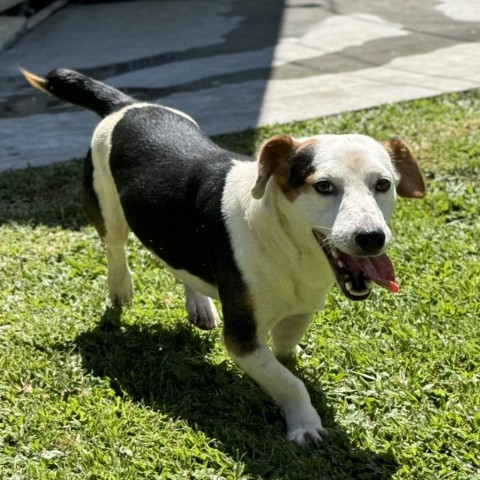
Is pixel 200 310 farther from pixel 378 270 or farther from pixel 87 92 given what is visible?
pixel 378 270

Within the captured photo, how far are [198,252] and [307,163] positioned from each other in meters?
0.80

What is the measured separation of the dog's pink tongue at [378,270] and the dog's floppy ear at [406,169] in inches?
17.7

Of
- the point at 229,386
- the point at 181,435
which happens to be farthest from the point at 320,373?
the point at 181,435

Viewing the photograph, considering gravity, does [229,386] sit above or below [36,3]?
above

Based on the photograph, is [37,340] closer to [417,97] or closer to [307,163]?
[307,163]

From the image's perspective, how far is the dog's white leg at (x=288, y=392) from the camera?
396cm

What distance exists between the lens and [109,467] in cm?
380

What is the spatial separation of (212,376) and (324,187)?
49.6 inches

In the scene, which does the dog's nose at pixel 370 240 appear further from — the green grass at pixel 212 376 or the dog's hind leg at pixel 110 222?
the dog's hind leg at pixel 110 222

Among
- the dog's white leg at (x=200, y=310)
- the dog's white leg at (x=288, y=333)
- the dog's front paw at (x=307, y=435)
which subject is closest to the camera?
the dog's front paw at (x=307, y=435)

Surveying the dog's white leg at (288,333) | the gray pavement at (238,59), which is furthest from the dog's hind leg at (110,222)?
the gray pavement at (238,59)

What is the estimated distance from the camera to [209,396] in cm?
434

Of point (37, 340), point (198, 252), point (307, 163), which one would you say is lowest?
point (37, 340)

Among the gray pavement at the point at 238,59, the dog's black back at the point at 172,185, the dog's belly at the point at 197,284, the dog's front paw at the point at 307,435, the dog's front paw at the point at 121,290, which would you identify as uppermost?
the dog's black back at the point at 172,185
